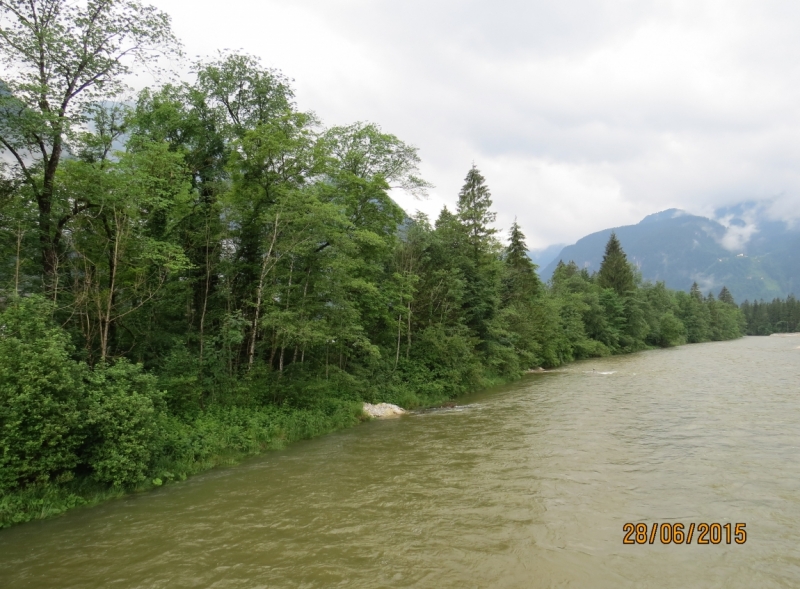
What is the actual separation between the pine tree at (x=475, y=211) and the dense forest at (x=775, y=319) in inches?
5620

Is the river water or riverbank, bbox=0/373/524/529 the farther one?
riverbank, bbox=0/373/524/529

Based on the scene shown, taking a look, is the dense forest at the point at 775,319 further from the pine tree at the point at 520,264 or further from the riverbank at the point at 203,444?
the riverbank at the point at 203,444

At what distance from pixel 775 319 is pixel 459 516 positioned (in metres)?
171

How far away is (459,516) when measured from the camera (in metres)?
8.58

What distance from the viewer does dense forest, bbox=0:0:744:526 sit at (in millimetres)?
9789

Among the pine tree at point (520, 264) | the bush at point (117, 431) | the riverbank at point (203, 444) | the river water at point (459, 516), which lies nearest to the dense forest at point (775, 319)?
the pine tree at point (520, 264)

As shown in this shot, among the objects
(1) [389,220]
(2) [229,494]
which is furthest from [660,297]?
(2) [229,494]

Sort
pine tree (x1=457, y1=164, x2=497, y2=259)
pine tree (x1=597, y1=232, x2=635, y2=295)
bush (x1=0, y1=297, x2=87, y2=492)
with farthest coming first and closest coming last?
pine tree (x1=597, y1=232, x2=635, y2=295)
pine tree (x1=457, y1=164, x2=497, y2=259)
bush (x1=0, y1=297, x2=87, y2=492)

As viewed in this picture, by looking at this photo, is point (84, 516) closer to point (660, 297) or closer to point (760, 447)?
point (760, 447)

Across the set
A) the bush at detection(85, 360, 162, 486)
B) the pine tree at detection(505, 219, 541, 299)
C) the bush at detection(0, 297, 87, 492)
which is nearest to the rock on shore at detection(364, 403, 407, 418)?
the bush at detection(85, 360, 162, 486)

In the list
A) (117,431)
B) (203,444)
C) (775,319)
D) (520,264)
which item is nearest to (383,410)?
(203,444)
